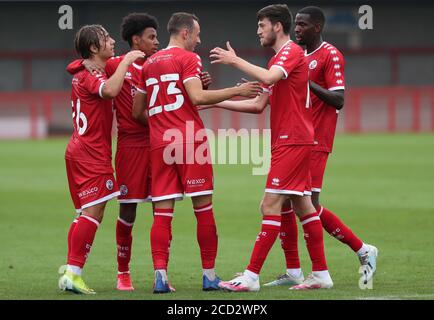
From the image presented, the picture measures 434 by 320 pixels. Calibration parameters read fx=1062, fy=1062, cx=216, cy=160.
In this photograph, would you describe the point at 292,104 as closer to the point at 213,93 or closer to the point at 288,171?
the point at 288,171

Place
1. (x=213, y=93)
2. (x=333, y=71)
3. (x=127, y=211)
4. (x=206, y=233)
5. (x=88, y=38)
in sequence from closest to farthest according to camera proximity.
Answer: (x=213, y=93)
(x=206, y=233)
(x=88, y=38)
(x=127, y=211)
(x=333, y=71)

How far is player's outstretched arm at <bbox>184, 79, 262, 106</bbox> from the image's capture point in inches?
350

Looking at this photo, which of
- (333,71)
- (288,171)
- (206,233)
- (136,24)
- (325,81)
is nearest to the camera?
(288,171)

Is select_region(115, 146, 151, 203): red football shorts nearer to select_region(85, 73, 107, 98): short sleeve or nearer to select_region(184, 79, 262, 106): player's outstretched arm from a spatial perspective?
select_region(85, 73, 107, 98): short sleeve

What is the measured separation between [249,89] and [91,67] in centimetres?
142

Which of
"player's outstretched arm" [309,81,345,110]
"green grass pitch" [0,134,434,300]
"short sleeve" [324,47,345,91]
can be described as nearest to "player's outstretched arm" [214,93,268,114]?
"player's outstretched arm" [309,81,345,110]

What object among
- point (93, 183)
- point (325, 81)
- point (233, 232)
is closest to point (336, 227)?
point (325, 81)

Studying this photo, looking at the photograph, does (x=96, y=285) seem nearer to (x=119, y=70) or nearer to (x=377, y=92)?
(x=119, y=70)

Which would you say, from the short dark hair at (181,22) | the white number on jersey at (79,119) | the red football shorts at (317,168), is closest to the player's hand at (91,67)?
the white number on jersey at (79,119)

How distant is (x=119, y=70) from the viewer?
29.5ft

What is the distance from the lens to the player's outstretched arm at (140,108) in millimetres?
9281

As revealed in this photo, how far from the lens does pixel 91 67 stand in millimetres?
9258

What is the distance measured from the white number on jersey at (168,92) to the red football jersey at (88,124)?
1.43ft
